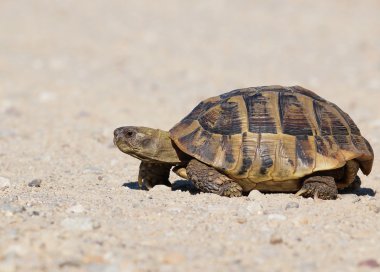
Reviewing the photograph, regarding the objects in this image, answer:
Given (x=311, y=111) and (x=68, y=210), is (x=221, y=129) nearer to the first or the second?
(x=311, y=111)

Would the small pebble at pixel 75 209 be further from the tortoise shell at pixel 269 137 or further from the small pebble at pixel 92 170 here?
the small pebble at pixel 92 170

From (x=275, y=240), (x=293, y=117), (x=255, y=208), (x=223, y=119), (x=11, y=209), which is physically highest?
(x=293, y=117)

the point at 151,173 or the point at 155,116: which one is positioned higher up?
the point at 155,116

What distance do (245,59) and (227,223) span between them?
38.9 feet

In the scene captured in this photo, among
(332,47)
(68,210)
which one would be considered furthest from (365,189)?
(332,47)

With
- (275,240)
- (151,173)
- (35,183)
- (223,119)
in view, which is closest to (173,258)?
(275,240)

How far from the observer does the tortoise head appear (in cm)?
673

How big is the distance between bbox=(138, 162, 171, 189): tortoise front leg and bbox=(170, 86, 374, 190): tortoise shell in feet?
1.57

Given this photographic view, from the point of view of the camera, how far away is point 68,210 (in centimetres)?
552

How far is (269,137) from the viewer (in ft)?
20.9

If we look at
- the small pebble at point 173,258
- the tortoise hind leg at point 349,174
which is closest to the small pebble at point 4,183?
the small pebble at point 173,258

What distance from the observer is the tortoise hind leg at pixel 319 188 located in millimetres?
6273

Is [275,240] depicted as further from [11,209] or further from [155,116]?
[155,116]

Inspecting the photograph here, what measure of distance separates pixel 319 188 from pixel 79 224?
7.30ft
